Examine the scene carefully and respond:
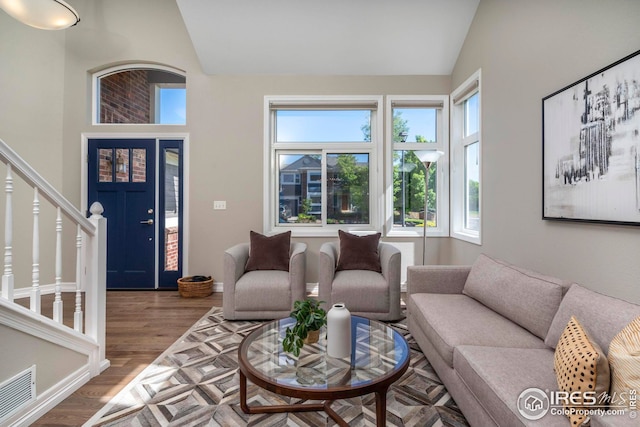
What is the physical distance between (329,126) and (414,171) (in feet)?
4.15

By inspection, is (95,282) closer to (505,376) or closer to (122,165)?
(505,376)

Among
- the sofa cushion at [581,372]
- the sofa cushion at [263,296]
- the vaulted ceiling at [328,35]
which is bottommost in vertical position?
the sofa cushion at [263,296]

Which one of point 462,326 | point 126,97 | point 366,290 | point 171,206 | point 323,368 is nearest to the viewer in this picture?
point 323,368

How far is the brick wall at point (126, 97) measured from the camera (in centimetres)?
424

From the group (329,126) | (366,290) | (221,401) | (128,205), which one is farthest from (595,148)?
(128,205)

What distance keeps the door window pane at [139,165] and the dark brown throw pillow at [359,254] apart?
9.20 ft

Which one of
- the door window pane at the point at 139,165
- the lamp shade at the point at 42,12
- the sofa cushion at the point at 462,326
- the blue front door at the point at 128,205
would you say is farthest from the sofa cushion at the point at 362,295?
the lamp shade at the point at 42,12

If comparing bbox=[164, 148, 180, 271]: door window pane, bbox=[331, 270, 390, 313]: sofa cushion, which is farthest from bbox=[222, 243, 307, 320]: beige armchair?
→ bbox=[164, 148, 180, 271]: door window pane

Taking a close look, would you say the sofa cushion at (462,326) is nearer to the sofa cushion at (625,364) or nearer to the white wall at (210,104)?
the sofa cushion at (625,364)

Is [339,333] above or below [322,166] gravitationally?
Result: below

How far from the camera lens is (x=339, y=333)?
1545 mm

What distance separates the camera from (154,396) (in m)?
1.84

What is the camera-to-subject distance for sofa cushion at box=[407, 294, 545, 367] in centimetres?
168

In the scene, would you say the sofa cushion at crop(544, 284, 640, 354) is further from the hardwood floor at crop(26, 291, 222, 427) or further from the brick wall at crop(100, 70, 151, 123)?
the brick wall at crop(100, 70, 151, 123)
